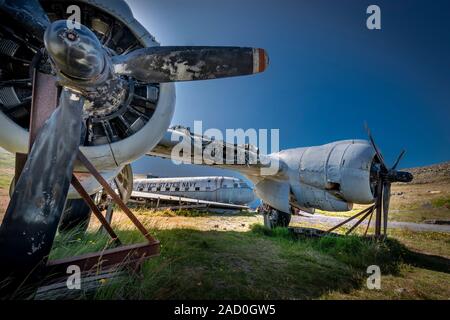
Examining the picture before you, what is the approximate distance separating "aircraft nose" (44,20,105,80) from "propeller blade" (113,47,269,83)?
52 centimetres

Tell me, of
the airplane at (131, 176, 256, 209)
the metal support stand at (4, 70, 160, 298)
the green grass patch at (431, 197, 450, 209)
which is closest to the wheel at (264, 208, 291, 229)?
the metal support stand at (4, 70, 160, 298)

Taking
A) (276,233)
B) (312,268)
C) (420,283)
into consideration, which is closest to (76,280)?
(312,268)

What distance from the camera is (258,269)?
4402 mm

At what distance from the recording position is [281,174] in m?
8.46

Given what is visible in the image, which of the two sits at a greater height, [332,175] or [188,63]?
[188,63]

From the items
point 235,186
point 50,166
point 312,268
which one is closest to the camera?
point 50,166

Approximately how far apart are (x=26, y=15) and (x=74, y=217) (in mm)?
4387

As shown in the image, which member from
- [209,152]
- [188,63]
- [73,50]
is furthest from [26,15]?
[209,152]

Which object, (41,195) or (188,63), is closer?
(41,195)

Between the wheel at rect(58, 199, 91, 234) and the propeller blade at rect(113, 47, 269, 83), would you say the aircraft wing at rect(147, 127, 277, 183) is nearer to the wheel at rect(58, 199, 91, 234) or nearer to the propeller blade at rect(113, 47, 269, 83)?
the wheel at rect(58, 199, 91, 234)

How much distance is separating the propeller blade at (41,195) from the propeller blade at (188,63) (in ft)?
2.62

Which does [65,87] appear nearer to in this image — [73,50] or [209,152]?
[73,50]
